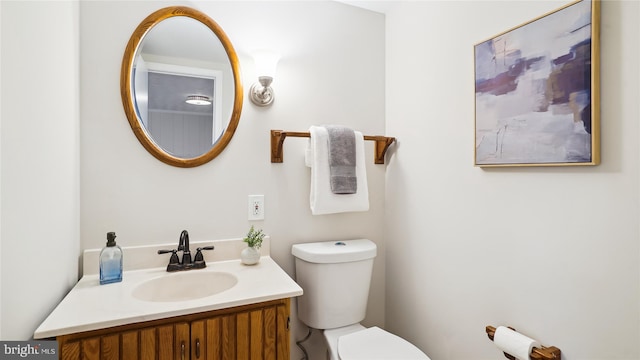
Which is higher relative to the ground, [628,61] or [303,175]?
[628,61]

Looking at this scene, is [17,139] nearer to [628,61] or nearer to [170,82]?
[170,82]

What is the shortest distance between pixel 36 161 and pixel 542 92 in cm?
158

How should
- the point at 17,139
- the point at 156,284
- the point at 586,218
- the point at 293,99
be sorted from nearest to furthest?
1. the point at 17,139
2. the point at 586,218
3. the point at 156,284
4. the point at 293,99

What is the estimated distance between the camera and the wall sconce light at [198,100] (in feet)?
5.08

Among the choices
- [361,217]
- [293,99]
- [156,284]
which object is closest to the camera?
[156,284]

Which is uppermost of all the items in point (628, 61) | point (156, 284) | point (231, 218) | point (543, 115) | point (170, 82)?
point (170, 82)

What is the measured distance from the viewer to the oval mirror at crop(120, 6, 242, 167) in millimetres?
1457

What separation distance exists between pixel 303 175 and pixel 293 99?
1.35ft

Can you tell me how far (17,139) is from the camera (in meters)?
0.82

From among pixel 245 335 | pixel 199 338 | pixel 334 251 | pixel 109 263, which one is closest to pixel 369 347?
pixel 334 251

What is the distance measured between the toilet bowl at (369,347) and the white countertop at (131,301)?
38 cm

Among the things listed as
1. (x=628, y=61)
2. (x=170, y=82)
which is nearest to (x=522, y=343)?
(x=628, y=61)

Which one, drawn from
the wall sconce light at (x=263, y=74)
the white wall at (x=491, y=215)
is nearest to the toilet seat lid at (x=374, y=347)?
the white wall at (x=491, y=215)

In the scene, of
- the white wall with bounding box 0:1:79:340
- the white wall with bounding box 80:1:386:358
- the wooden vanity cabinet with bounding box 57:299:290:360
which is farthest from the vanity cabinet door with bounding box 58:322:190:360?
the white wall with bounding box 80:1:386:358
